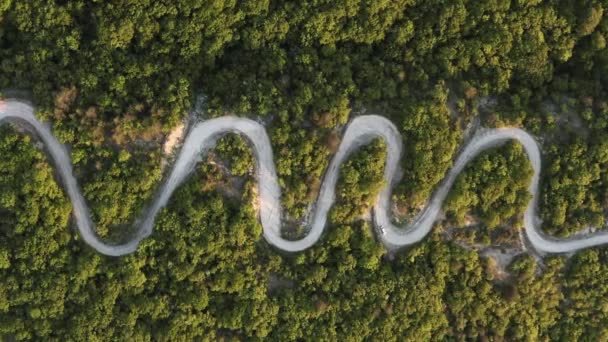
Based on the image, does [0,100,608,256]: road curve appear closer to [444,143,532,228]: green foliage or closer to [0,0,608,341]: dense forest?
[0,0,608,341]: dense forest

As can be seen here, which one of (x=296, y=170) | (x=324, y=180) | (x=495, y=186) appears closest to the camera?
(x=296, y=170)

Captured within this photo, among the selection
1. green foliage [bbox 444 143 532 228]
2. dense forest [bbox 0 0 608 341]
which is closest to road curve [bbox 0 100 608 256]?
dense forest [bbox 0 0 608 341]

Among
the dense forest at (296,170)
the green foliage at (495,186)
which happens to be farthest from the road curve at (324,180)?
the green foliage at (495,186)

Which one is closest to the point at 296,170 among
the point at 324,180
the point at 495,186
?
the point at 324,180

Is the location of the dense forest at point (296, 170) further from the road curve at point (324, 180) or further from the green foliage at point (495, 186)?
the road curve at point (324, 180)

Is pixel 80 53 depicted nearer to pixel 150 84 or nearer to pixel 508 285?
pixel 150 84

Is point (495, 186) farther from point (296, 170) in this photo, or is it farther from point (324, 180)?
point (296, 170)
